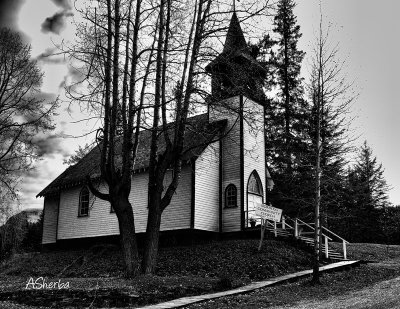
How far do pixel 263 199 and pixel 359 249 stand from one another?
6.45m

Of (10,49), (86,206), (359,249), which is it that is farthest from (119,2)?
(359,249)

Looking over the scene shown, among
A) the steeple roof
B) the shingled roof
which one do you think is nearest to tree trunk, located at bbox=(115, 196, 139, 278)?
the steeple roof

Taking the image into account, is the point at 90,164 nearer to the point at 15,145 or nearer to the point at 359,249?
the point at 15,145

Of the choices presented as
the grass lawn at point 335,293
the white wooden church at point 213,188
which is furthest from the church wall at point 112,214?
the grass lawn at point 335,293

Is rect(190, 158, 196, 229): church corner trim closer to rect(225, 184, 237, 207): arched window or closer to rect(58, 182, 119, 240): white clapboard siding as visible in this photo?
rect(225, 184, 237, 207): arched window

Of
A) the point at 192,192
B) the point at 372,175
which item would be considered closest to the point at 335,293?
the point at 192,192

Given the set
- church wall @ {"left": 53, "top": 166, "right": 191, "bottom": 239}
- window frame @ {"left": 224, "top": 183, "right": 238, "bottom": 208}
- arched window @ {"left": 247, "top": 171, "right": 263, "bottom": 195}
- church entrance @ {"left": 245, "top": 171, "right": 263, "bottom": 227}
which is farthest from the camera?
arched window @ {"left": 247, "top": 171, "right": 263, "bottom": 195}

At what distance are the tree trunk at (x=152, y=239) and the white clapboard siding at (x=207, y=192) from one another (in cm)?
714

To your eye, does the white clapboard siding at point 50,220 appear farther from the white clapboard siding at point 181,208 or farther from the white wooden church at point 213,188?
the white clapboard siding at point 181,208

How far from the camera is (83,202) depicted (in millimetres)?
29312

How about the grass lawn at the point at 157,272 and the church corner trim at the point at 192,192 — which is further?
the church corner trim at the point at 192,192

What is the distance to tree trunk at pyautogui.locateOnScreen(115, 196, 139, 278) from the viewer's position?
1540 cm

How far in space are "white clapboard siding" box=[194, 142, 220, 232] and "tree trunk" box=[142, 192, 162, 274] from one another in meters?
7.14

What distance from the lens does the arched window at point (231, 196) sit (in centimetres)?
2478
